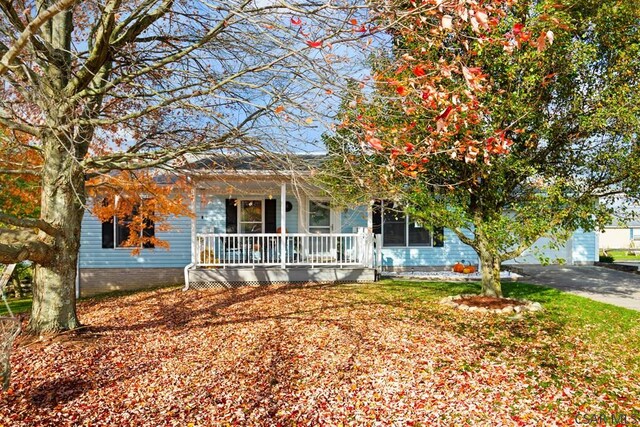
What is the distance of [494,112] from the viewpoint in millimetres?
5883

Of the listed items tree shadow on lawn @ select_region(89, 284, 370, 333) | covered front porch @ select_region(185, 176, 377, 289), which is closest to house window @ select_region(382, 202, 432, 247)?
covered front porch @ select_region(185, 176, 377, 289)

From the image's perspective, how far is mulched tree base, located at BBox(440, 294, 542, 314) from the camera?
7.09m

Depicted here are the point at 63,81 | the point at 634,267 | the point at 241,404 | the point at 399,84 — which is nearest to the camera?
the point at 399,84

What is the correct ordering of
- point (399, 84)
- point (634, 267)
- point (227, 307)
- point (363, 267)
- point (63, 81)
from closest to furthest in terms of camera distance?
point (399, 84), point (63, 81), point (227, 307), point (363, 267), point (634, 267)

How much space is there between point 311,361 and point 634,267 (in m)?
13.8

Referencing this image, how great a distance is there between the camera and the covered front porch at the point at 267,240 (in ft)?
A: 34.1

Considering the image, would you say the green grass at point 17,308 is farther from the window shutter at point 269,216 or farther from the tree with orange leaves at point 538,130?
the tree with orange leaves at point 538,130

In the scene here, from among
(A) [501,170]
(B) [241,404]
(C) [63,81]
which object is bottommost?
(B) [241,404]

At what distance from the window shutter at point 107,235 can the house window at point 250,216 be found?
4356 millimetres

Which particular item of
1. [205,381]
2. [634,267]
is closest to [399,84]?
[205,381]

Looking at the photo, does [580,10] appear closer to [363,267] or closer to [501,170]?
[501,170]

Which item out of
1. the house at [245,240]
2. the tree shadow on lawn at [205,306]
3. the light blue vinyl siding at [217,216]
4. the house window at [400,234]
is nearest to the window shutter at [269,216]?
the house at [245,240]

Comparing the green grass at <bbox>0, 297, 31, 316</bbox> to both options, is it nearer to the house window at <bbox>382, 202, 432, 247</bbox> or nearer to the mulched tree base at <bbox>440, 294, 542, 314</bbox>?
the mulched tree base at <bbox>440, 294, 542, 314</bbox>

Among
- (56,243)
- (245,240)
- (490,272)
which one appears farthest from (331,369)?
(245,240)
